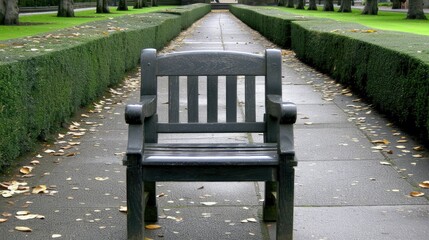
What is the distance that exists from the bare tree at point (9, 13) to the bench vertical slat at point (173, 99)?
22.0 m

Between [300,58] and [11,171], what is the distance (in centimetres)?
1280

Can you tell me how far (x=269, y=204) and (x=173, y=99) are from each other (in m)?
0.91

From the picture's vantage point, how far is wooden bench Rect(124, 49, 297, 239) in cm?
416

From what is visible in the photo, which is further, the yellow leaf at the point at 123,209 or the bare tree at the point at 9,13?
the bare tree at the point at 9,13

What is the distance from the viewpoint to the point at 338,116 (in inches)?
384

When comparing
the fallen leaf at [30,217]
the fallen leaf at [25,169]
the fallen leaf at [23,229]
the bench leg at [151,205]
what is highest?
the bench leg at [151,205]

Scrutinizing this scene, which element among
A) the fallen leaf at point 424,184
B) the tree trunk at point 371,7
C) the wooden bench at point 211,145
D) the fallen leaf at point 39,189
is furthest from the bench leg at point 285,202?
the tree trunk at point 371,7

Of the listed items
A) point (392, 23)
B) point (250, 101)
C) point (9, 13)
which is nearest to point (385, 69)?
point (250, 101)

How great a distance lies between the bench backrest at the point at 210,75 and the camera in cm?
486

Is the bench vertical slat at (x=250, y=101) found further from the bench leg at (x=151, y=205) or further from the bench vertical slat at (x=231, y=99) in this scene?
the bench leg at (x=151, y=205)

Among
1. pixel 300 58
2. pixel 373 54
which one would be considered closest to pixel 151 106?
pixel 373 54

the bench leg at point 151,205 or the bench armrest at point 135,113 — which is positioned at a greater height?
the bench armrest at point 135,113

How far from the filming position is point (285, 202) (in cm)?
420

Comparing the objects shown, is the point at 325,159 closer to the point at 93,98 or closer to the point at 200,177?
the point at 200,177
